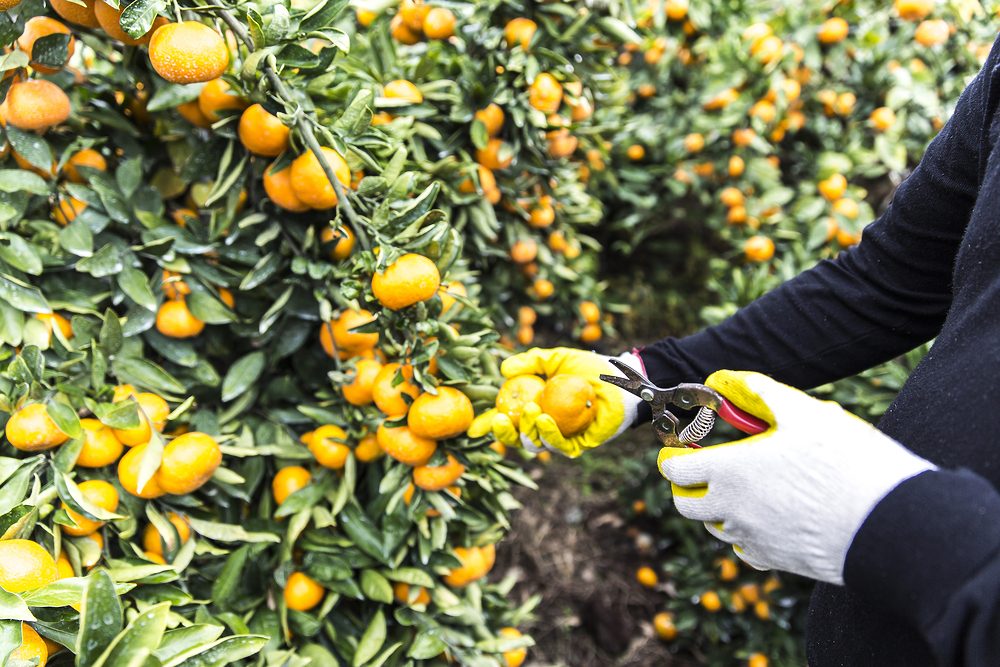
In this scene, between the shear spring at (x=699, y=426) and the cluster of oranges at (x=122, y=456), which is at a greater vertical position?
the shear spring at (x=699, y=426)

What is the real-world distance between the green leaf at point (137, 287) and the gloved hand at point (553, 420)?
624 mm

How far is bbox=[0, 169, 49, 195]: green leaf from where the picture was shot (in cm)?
115

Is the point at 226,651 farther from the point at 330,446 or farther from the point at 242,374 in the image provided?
the point at 242,374

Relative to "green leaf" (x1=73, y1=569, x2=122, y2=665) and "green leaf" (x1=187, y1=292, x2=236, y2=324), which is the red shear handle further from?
"green leaf" (x1=187, y1=292, x2=236, y2=324)

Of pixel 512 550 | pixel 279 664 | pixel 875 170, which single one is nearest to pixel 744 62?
pixel 875 170

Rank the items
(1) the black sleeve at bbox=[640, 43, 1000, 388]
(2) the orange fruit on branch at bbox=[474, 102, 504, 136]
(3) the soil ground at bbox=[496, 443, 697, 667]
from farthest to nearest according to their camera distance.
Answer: (3) the soil ground at bbox=[496, 443, 697, 667]
(2) the orange fruit on branch at bbox=[474, 102, 504, 136]
(1) the black sleeve at bbox=[640, 43, 1000, 388]

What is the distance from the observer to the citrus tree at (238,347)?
3.46 ft

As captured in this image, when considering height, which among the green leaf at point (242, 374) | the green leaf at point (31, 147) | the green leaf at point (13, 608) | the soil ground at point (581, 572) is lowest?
the soil ground at point (581, 572)

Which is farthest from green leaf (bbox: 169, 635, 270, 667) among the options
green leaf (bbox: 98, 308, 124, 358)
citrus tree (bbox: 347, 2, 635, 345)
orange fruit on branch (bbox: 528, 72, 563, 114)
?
orange fruit on branch (bbox: 528, 72, 563, 114)

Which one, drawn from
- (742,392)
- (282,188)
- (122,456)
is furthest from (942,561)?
(122,456)

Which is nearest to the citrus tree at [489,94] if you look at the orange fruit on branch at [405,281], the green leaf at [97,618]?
the orange fruit on branch at [405,281]

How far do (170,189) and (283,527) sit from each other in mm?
724

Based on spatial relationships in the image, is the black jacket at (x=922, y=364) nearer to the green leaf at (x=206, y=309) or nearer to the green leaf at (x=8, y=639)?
the green leaf at (x=206, y=309)

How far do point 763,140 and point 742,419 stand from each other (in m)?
1.86
